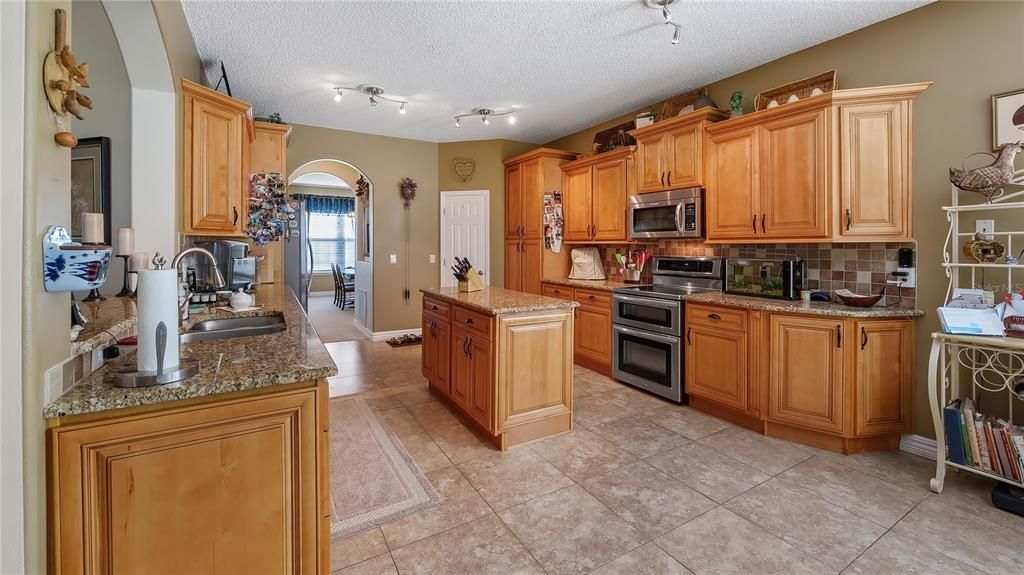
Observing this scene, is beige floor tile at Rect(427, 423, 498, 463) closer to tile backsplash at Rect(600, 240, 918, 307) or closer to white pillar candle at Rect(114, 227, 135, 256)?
white pillar candle at Rect(114, 227, 135, 256)

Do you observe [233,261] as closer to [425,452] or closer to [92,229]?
[425,452]

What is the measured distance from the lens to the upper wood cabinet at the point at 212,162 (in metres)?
2.55


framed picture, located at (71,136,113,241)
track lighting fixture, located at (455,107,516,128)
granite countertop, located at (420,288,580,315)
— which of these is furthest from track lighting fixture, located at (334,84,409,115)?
granite countertop, located at (420,288,580,315)

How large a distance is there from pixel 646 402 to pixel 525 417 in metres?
1.29

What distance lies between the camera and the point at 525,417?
2.77 metres

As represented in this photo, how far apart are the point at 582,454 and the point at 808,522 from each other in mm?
1134

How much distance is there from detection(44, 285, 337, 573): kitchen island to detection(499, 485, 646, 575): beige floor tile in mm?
855

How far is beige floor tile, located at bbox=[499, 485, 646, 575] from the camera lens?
1740 mm

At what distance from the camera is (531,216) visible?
5.36m

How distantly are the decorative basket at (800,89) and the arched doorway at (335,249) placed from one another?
14.4ft

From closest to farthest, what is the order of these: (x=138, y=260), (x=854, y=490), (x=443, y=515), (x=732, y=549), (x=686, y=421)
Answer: (x=732, y=549)
(x=138, y=260)
(x=443, y=515)
(x=854, y=490)
(x=686, y=421)

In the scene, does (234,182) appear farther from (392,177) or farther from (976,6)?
(976,6)

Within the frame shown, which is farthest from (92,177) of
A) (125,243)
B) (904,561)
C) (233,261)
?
(904,561)

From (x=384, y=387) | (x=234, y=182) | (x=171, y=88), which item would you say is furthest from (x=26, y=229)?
(x=384, y=387)
